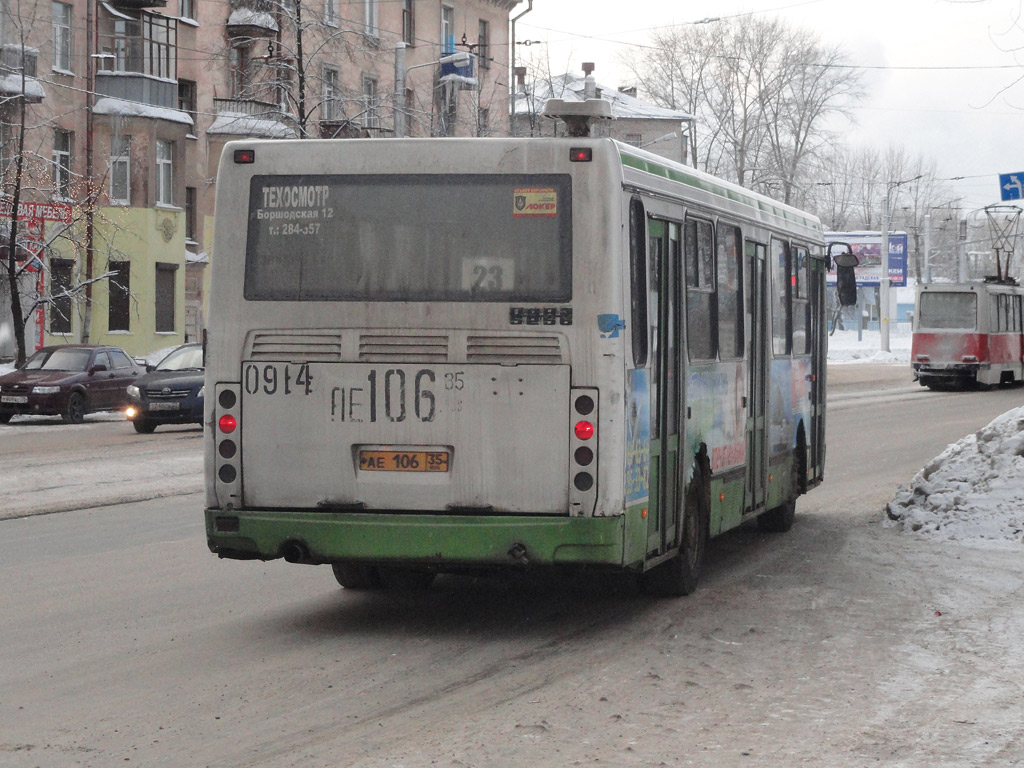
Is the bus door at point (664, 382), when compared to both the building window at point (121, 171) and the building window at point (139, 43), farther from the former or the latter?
the building window at point (121, 171)

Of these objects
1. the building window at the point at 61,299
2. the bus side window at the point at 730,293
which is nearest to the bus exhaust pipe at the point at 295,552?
the bus side window at the point at 730,293

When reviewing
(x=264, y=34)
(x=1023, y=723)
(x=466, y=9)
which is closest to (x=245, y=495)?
(x=1023, y=723)

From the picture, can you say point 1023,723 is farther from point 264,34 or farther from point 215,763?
point 264,34

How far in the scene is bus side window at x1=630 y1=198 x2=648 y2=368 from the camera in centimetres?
867

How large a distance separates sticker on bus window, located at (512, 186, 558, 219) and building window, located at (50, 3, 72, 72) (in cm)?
3756

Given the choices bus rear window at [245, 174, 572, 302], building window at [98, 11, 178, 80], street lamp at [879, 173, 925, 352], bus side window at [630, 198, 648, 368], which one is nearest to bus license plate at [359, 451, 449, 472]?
bus rear window at [245, 174, 572, 302]

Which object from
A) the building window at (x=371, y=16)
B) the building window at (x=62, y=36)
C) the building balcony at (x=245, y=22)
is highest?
the building window at (x=371, y=16)

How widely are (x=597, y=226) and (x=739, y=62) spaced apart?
70.9 meters

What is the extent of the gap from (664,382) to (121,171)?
39.3m

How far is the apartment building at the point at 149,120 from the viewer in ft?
128

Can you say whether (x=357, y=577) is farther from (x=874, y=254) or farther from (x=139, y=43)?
(x=874, y=254)

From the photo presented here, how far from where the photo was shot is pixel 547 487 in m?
8.32

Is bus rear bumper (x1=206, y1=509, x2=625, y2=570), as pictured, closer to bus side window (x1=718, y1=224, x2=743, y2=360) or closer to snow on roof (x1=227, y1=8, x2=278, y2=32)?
bus side window (x1=718, y1=224, x2=743, y2=360)

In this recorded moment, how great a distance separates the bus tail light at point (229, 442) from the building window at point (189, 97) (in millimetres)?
42325
